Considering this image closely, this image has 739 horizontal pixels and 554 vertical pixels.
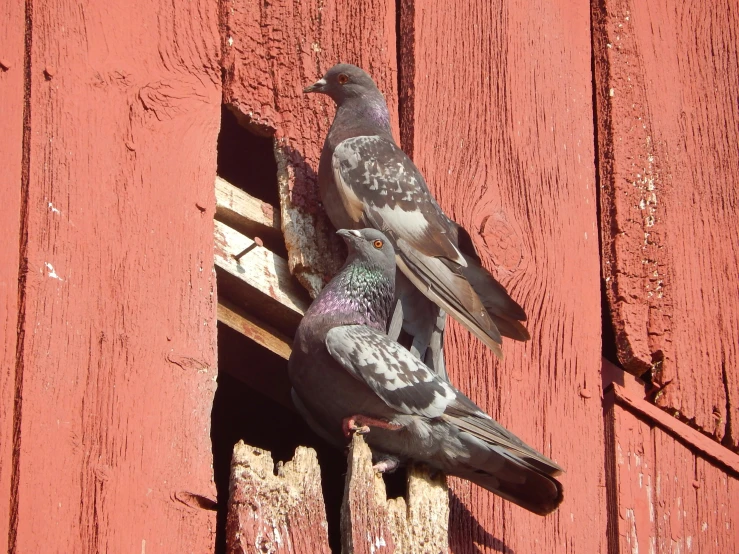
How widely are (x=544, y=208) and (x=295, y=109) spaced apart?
84 centimetres

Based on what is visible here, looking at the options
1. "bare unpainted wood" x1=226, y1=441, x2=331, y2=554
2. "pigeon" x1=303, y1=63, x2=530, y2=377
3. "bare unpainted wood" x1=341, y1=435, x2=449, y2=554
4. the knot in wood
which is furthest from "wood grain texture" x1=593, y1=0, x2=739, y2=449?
"bare unpainted wood" x1=226, y1=441, x2=331, y2=554

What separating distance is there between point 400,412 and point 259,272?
0.58m

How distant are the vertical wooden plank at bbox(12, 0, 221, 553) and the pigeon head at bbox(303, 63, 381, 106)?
1.47 feet

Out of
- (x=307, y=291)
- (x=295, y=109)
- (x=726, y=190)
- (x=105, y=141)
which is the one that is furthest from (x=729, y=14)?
(x=105, y=141)

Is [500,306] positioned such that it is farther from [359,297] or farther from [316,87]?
[316,87]

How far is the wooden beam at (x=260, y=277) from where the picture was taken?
3.11 m

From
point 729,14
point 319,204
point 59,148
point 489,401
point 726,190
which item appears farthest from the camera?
point 729,14

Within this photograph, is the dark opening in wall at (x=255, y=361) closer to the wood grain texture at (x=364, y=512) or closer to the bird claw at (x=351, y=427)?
the bird claw at (x=351, y=427)

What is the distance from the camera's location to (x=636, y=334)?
344 centimetres

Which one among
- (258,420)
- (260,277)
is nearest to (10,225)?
(260,277)

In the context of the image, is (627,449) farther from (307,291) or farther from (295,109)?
(295,109)

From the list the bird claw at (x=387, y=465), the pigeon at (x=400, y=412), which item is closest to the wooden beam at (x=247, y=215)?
the pigeon at (x=400, y=412)

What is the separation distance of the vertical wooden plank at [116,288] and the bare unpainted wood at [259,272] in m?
0.17

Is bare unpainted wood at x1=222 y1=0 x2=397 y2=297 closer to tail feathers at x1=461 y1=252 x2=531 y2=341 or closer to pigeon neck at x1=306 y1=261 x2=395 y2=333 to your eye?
pigeon neck at x1=306 y1=261 x2=395 y2=333
